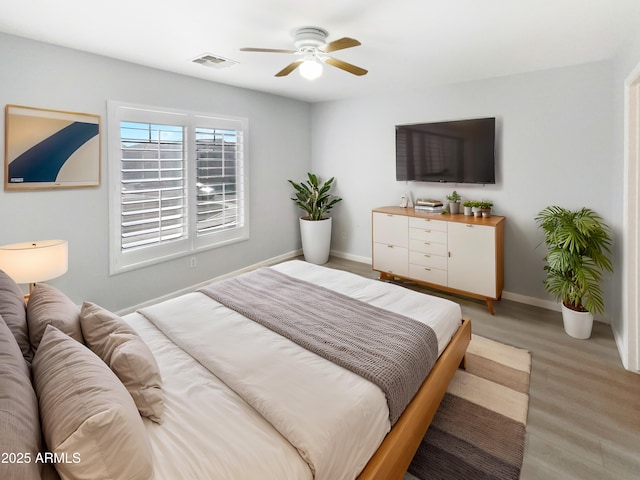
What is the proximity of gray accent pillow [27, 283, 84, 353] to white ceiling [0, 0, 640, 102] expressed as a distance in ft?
6.02

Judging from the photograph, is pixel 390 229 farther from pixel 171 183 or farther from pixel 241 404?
pixel 241 404

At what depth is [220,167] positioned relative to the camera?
173 inches

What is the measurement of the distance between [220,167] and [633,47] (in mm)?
3971

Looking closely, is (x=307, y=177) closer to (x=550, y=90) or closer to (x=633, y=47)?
(x=550, y=90)

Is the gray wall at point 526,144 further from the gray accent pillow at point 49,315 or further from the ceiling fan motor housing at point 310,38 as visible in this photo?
the gray accent pillow at point 49,315

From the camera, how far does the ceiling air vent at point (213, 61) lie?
10.5 ft

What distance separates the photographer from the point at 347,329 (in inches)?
81.0

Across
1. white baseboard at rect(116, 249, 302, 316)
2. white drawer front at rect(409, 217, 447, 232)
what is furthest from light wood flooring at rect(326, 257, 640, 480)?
white baseboard at rect(116, 249, 302, 316)

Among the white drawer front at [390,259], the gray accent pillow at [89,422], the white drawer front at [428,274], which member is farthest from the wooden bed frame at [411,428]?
the white drawer front at [390,259]

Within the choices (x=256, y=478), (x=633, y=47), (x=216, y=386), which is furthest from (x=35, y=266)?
(x=633, y=47)

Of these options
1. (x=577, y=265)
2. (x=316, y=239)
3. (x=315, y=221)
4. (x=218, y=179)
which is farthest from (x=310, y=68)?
(x=316, y=239)

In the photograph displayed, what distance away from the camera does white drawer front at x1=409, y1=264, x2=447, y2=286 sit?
400 cm

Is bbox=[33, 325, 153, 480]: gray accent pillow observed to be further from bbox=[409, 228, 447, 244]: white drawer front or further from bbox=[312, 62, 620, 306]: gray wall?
bbox=[312, 62, 620, 306]: gray wall

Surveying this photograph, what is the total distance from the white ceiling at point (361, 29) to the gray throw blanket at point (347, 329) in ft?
6.31
